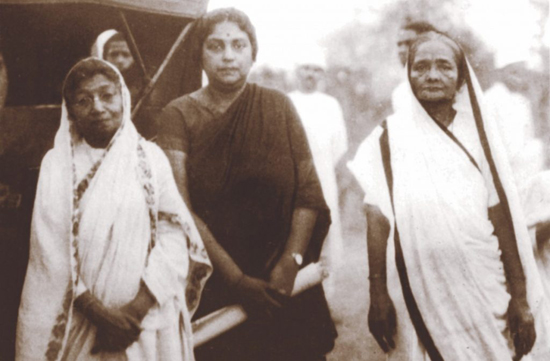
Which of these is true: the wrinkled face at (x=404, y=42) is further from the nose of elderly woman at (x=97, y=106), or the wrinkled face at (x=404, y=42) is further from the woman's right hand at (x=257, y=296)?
the nose of elderly woman at (x=97, y=106)

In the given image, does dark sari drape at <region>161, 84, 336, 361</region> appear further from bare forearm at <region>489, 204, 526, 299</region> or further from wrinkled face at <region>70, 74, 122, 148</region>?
bare forearm at <region>489, 204, 526, 299</region>

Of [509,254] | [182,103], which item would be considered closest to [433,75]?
[509,254]

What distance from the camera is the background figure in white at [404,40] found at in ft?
10.6

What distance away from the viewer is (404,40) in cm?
329

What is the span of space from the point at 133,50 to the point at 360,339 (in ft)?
5.14

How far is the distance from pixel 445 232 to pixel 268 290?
A: 0.74m

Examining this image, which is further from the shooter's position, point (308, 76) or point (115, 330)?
point (308, 76)

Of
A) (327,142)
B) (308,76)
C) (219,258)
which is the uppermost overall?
(308,76)

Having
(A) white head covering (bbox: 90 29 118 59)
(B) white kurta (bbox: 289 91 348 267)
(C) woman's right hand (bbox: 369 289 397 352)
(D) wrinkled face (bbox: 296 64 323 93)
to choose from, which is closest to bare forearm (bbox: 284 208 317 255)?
(B) white kurta (bbox: 289 91 348 267)

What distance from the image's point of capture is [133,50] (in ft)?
10.5

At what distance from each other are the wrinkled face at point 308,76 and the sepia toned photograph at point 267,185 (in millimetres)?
11

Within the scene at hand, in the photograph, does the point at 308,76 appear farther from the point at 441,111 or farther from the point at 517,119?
the point at 517,119

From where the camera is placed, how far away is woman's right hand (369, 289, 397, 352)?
294 centimetres

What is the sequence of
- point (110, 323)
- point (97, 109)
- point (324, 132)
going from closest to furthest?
1. point (110, 323)
2. point (97, 109)
3. point (324, 132)
